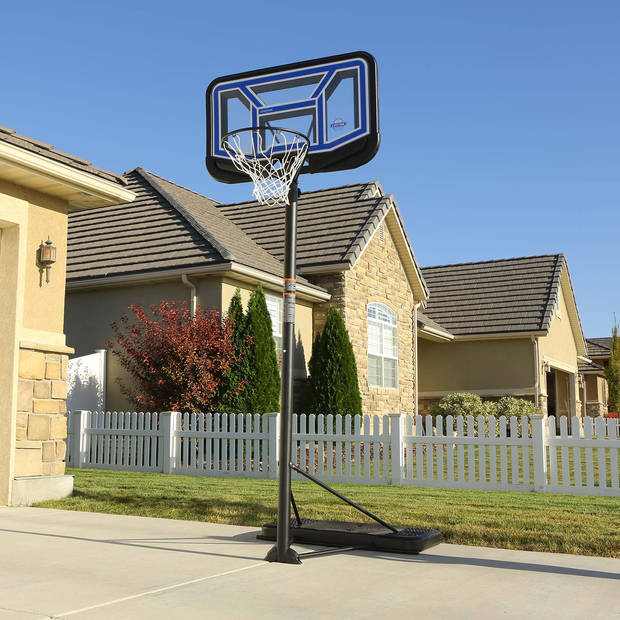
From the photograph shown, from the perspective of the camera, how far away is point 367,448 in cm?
1222

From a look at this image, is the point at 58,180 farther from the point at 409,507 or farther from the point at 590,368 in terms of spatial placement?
the point at 590,368

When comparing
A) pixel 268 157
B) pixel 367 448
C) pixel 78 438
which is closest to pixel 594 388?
pixel 367 448

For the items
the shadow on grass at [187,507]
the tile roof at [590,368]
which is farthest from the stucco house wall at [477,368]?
the shadow on grass at [187,507]

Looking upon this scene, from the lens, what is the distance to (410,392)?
2162cm

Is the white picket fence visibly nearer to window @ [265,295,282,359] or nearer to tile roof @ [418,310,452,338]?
window @ [265,295,282,359]

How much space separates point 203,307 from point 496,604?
1132 cm

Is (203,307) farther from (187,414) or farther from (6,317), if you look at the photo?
(6,317)

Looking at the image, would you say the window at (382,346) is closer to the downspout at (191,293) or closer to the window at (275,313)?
the window at (275,313)

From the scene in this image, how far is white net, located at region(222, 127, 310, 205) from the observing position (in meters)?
7.17

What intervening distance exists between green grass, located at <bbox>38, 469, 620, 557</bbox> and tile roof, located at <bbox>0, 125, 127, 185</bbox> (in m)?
4.29

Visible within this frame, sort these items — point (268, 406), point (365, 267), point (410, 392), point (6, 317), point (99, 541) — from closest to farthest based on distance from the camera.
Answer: point (99, 541)
point (6, 317)
point (268, 406)
point (365, 267)
point (410, 392)

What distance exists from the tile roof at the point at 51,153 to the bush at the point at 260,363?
535 cm

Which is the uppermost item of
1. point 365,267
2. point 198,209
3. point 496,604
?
point 198,209

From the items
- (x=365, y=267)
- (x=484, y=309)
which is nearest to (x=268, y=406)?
(x=365, y=267)
